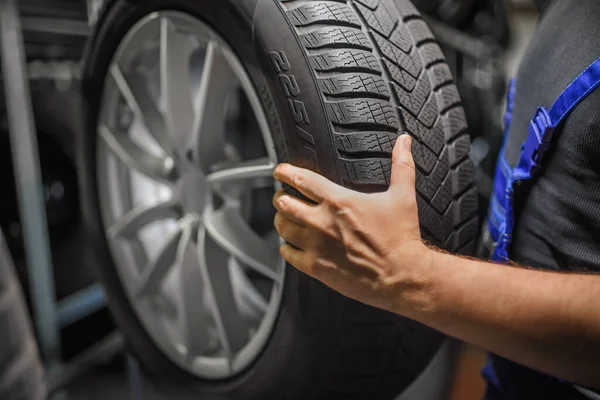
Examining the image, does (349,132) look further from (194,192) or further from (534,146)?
(194,192)

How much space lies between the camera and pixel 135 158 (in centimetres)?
129

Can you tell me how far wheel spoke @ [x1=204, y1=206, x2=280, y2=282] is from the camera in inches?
39.9

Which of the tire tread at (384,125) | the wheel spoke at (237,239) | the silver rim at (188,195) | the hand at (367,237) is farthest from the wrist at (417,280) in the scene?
the wheel spoke at (237,239)

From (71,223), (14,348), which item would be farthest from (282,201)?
(71,223)

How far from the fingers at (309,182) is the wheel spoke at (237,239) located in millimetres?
317

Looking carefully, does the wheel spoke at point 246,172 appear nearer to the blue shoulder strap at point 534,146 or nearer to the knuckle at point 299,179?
the knuckle at point 299,179

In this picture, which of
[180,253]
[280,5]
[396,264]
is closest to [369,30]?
[280,5]

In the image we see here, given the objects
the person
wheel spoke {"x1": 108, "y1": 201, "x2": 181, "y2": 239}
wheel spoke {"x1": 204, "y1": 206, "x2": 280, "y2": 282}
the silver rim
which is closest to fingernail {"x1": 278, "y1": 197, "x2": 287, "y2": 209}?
the person

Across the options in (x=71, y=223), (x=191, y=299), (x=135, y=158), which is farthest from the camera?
(x=71, y=223)

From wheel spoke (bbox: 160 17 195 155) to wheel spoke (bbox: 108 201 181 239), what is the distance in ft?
0.53

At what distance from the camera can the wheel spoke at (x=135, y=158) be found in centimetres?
127

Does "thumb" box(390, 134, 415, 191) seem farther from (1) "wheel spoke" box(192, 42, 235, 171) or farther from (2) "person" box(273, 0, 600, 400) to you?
(1) "wheel spoke" box(192, 42, 235, 171)

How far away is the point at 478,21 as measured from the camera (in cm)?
279

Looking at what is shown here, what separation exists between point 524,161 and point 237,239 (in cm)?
57
